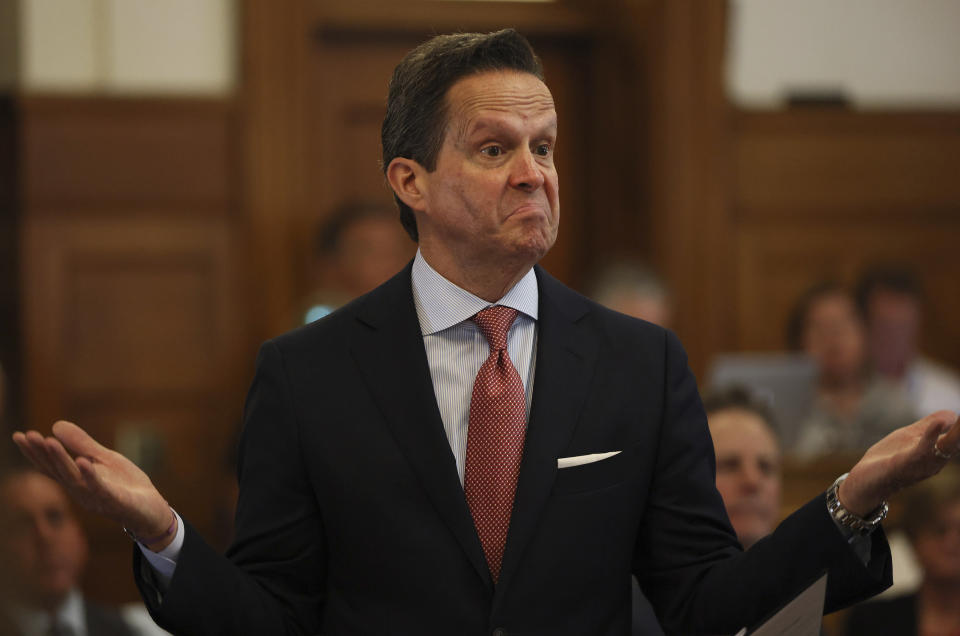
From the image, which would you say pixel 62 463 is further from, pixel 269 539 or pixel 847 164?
pixel 847 164

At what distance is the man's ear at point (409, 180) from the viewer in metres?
1.79

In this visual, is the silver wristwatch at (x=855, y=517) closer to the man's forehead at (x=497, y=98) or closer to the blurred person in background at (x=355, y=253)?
the man's forehead at (x=497, y=98)

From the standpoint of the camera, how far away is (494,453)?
5.61ft

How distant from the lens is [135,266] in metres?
5.62

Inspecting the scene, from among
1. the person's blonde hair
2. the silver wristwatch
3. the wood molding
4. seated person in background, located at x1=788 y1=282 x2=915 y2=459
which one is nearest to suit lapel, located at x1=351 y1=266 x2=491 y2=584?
the silver wristwatch

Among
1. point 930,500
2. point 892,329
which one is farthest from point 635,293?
point 930,500

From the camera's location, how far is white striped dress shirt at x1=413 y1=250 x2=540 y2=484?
1762 millimetres

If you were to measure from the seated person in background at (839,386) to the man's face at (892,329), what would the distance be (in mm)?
70

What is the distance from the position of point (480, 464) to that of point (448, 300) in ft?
0.80

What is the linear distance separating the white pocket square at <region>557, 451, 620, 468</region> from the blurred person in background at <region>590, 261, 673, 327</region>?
130 inches

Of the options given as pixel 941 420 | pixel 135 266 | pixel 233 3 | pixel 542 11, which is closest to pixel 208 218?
pixel 135 266

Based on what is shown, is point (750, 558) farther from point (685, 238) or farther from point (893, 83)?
point (893, 83)

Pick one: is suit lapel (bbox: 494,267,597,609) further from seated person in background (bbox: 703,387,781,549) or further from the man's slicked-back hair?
seated person in background (bbox: 703,387,781,549)

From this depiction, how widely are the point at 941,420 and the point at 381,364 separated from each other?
733mm
